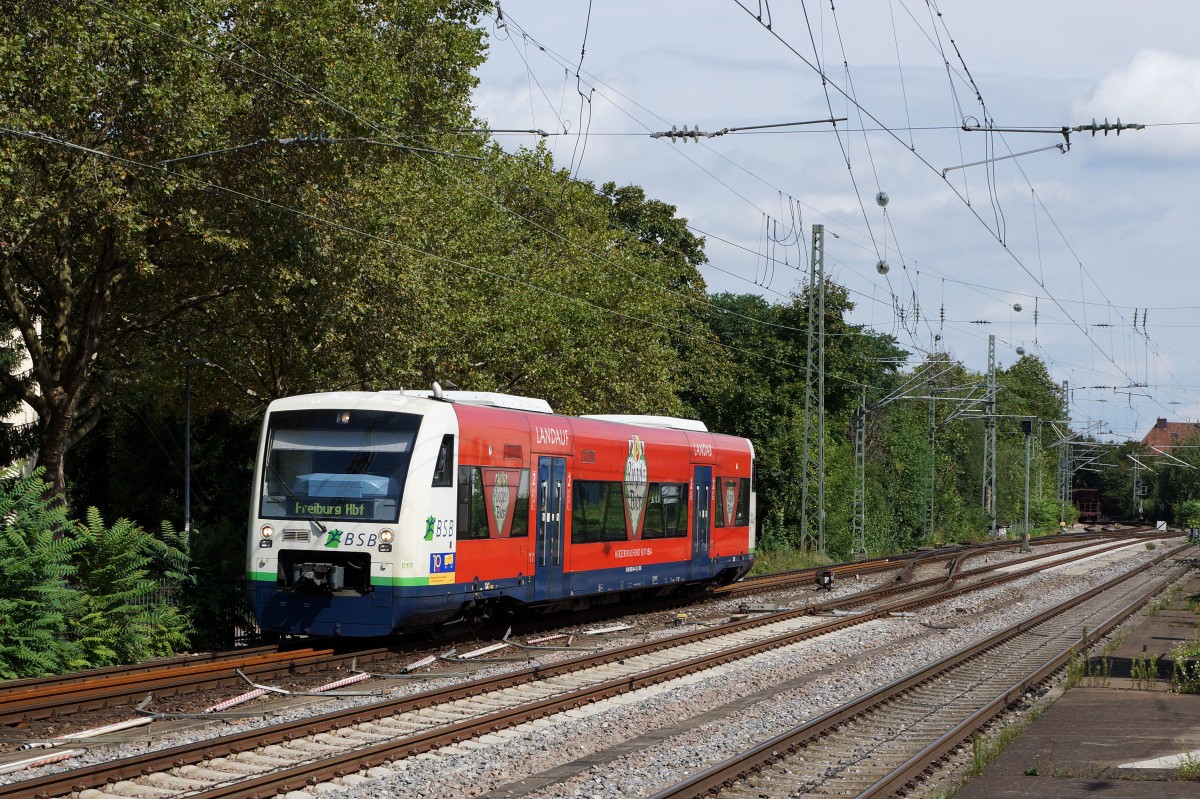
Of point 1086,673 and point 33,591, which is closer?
point 33,591

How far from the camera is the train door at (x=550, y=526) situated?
20.0 metres

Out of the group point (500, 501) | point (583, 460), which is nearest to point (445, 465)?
point (500, 501)

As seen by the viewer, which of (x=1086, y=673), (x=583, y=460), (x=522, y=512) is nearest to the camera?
(x=1086, y=673)

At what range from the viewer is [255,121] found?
21.0 m

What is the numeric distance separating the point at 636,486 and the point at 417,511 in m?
7.28

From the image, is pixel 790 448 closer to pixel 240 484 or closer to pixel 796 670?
pixel 240 484

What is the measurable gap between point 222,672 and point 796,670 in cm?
760

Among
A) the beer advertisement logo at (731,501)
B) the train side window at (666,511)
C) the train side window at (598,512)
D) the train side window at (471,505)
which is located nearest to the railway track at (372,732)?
the train side window at (471,505)

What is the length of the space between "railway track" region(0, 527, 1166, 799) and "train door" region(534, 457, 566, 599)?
7.13ft

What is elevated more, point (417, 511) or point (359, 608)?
point (417, 511)

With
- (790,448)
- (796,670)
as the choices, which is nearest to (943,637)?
(796,670)

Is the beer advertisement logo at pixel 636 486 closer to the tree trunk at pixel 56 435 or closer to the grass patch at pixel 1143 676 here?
the grass patch at pixel 1143 676

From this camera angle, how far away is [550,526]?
20.2 metres

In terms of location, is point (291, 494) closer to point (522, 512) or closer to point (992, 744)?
point (522, 512)
